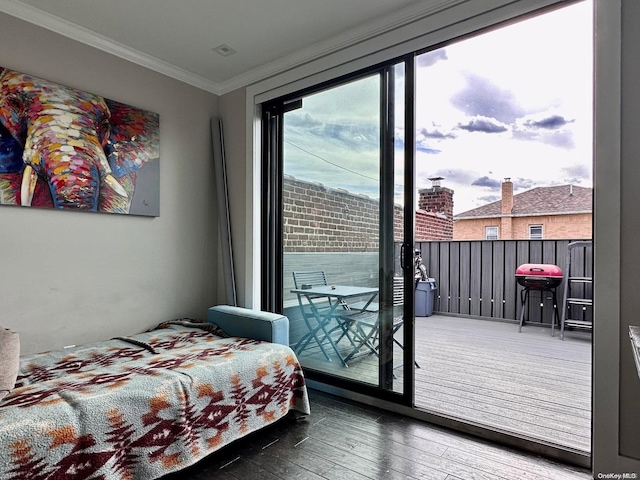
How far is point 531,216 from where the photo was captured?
7.01 meters

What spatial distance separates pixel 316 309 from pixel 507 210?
221 inches

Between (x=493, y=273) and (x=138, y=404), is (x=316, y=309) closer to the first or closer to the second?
(x=138, y=404)

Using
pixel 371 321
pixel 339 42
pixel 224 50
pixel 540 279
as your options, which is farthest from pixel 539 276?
pixel 224 50

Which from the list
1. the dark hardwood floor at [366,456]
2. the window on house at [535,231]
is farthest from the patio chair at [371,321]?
the window on house at [535,231]

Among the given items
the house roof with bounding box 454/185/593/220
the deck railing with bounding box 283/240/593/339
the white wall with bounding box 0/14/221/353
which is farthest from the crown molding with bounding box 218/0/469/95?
the house roof with bounding box 454/185/593/220

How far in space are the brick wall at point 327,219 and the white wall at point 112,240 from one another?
821 mm

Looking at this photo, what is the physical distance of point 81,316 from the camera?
261 cm

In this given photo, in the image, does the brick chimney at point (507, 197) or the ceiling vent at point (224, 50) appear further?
the brick chimney at point (507, 197)

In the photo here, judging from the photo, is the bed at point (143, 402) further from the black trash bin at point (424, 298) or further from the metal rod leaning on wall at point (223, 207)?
the black trash bin at point (424, 298)

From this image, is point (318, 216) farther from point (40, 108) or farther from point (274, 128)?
point (40, 108)

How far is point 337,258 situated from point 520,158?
440cm

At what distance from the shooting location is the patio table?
2.79 metres

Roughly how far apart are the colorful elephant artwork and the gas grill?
4570 mm

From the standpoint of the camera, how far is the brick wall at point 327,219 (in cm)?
271
